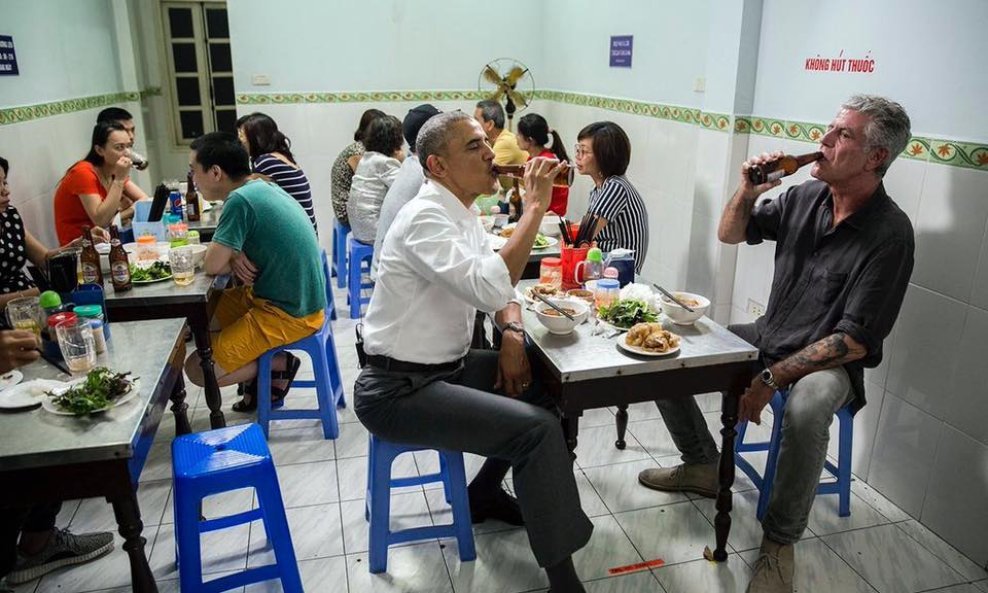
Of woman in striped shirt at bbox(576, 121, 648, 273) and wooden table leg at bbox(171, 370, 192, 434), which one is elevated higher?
woman in striped shirt at bbox(576, 121, 648, 273)

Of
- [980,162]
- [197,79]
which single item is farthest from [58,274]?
[197,79]

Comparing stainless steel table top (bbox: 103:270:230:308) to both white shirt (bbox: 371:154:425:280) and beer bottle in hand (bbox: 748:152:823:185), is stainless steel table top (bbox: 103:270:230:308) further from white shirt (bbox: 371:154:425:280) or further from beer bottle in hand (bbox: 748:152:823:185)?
beer bottle in hand (bbox: 748:152:823:185)

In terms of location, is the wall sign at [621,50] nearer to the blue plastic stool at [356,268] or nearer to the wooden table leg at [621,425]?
the blue plastic stool at [356,268]

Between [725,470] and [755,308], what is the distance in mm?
1220

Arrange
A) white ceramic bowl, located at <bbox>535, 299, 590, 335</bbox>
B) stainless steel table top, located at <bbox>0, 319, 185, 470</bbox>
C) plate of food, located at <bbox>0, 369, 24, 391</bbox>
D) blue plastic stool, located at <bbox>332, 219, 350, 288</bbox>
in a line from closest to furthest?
stainless steel table top, located at <bbox>0, 319, 185, 470</bbox> → plate of food, located at <bbox>0, 369, 24, 391</bbox> → white ceramic bowl, located at <bbox>535, 299, 590, 335</bbox> → blue plastic stool, located at <bbox>332, 219, 350, 288</bbox>

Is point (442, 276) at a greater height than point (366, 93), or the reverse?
point (366, 93)

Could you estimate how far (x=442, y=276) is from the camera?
1.84 metres

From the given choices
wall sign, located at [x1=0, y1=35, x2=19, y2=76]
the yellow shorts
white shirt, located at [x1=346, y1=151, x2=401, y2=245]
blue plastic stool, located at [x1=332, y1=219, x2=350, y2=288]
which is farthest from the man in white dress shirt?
wall sign, located at [x1=0, y1=35, x2=19, y2=76]

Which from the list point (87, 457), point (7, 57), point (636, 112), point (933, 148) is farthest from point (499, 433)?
point (7, 57)

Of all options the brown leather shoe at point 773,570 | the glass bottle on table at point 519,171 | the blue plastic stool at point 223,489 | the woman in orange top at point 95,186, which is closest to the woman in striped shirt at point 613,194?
the glass bottle on table at point 519,171

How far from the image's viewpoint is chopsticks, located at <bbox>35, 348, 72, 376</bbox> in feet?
5.64

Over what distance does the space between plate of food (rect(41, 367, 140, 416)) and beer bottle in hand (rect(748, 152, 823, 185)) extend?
1956 mm

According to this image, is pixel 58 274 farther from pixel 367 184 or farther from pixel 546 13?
pixel 546 13

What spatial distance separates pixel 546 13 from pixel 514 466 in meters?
4.61
